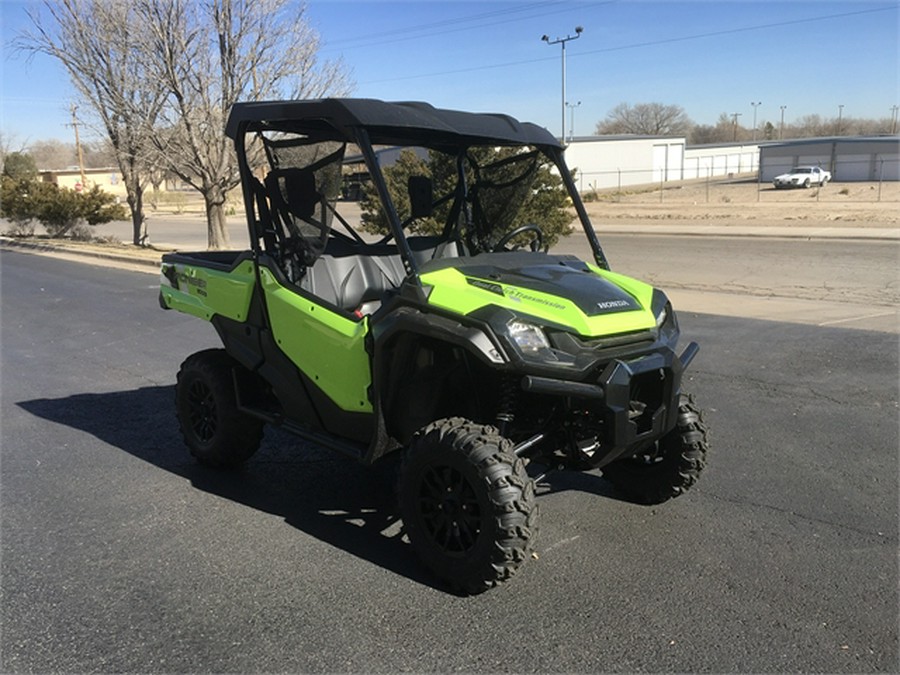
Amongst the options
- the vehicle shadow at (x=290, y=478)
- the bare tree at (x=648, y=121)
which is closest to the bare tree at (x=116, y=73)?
the vehicle shadow at (x=290, y=478)

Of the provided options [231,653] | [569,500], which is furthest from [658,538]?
[231,653]

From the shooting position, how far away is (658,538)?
392cm

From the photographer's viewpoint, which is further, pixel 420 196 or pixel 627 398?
pixel 420 196

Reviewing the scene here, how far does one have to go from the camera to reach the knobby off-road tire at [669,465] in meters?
4.03

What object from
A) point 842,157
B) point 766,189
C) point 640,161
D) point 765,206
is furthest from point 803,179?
point 640,161

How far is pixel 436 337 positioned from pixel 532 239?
1794mm

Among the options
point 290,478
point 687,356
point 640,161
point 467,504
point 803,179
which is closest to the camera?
point 467,504

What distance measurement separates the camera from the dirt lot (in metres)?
29.9

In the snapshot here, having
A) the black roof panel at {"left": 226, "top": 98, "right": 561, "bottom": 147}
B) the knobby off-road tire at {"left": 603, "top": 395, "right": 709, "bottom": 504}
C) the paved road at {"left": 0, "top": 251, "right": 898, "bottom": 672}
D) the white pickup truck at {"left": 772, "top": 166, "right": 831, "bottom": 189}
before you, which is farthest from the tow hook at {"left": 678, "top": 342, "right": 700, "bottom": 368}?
the white pickup truck at {"left": 772, "top": 166, "right": 831, "bottom": 189}

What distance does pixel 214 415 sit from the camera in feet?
16.2

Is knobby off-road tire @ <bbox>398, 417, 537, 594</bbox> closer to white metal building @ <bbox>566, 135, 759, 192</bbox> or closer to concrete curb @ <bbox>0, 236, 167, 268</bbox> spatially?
concrete curb @ <bbox>0, 236, 167, 268</bbox>

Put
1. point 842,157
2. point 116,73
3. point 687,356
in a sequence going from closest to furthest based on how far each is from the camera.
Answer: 1. point 687,356
2. point 116,73
3. point 842,157

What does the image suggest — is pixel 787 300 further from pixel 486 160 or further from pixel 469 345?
pixel 469 345

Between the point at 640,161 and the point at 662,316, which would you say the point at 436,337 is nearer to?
the point at 662,316
